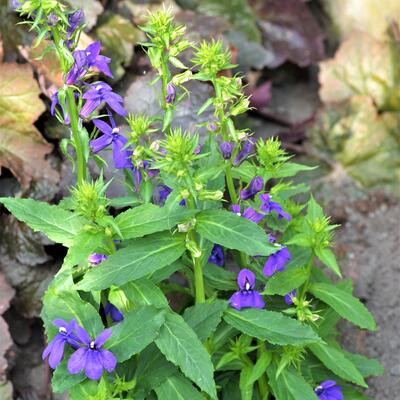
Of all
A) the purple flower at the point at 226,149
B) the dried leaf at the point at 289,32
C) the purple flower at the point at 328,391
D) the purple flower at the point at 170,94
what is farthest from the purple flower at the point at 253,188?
the dried leaf at the point at 289,32

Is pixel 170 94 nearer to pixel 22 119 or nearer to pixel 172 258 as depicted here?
pixel 172 258

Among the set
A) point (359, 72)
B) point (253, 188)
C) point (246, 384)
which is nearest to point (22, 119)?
point (253, 188)

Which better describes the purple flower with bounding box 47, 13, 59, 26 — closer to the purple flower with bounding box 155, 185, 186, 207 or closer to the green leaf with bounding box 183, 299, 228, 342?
the purple flower with bounding box 155, 185, 186, 207

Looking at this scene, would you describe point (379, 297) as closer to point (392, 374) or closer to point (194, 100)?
point (392, 374)

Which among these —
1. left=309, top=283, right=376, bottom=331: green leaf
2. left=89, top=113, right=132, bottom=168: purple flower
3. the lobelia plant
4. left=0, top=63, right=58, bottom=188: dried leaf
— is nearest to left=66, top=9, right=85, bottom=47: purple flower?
the lobelia plant

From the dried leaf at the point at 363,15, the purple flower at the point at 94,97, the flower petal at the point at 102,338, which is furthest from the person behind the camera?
the dried leaf at the point at 363,15

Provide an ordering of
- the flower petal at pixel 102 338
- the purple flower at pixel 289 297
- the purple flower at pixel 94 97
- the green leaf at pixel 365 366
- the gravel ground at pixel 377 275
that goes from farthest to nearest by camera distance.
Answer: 1. the gravel ground at pixel 377 275
2. the green leaf at pixel 365 366
3. the purple flower at pixel 289 297
4. the purple flower at pixel 94 97
5. the flower petal at pixel 102 338

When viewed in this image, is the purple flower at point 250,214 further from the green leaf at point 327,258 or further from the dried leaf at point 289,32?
the dried leaf at point 289,32

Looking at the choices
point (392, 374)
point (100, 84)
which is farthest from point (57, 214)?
point (392, 374)
